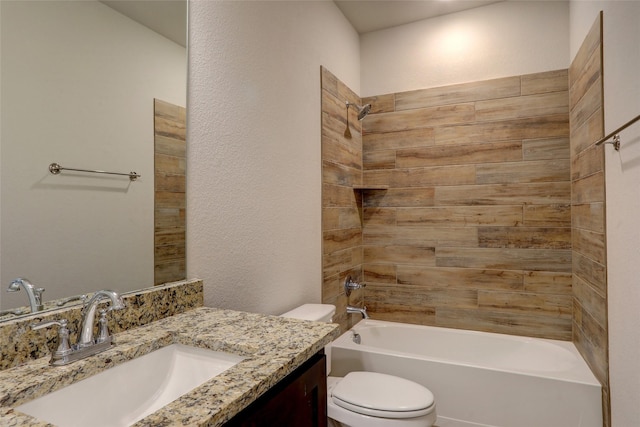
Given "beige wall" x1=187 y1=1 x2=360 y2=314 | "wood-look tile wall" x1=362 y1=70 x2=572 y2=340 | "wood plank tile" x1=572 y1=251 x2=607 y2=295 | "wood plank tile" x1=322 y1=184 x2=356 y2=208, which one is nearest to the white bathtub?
"wood-look tile wall" x1=362 y1=70 x2=572 y2=340

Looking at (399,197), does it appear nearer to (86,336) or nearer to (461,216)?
(461,216)

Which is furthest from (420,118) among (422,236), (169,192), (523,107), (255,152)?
(169,192)

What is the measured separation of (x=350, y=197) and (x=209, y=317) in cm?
182

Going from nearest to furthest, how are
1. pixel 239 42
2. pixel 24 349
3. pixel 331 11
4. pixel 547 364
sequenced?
pixel 24 349
pixel 239 42
pixel 547 364
pixel 331 11

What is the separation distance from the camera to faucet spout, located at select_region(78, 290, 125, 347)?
0.91 meters

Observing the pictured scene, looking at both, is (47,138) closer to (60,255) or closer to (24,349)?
(60,255)

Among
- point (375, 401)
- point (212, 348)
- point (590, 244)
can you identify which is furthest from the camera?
point (590, 244)

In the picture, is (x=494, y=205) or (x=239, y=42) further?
(x=494, y=205)

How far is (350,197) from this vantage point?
2881 mm

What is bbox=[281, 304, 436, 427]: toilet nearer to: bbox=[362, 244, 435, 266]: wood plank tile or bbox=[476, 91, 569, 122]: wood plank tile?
bbox=[362, 244, 435, 266]: wood plank tile

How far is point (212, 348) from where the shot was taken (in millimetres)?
1014

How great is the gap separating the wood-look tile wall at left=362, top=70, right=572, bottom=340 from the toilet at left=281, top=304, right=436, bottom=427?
3.67ft

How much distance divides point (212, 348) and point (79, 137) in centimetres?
70

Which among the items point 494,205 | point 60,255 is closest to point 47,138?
point 60,255
